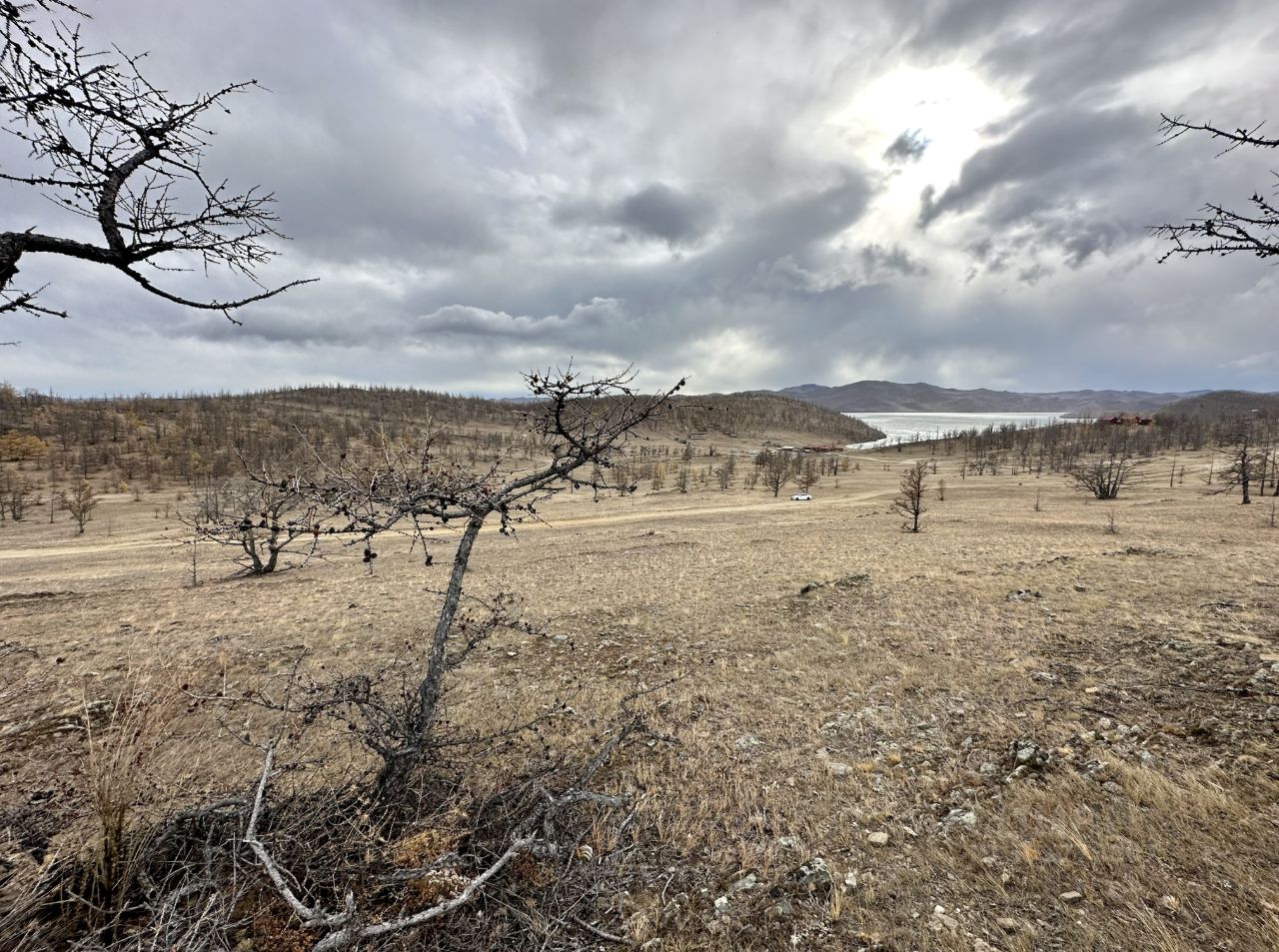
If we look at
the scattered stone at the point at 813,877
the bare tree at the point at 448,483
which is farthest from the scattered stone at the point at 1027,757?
the bare tree at the point at 448,483

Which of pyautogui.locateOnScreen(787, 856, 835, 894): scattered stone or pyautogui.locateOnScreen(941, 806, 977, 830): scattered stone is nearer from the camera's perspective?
pyautogui.locateOnScreen(787, 856, 835, 894): scattered stone

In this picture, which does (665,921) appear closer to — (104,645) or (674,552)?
(104,645)

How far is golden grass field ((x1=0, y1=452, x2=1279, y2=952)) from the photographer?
3.39 m

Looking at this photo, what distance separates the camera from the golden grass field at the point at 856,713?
339cm

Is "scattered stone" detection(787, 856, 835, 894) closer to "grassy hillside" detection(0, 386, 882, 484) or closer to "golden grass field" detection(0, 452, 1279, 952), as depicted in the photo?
"golden grass field" detection(0, 452, 1279, 952)

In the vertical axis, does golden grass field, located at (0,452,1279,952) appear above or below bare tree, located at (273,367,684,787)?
below

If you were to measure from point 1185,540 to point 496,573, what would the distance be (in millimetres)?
23933

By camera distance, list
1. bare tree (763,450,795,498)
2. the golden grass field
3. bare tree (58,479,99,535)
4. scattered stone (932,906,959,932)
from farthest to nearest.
Answer: bare tree (763,450,795,498) → bare tree (58,479,99,535) → the golden grass field → scattered stone (932,906,959,932)

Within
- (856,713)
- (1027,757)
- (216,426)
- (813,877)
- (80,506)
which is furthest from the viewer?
(216,426)

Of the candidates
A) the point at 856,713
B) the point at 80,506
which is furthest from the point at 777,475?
the point at 80,506

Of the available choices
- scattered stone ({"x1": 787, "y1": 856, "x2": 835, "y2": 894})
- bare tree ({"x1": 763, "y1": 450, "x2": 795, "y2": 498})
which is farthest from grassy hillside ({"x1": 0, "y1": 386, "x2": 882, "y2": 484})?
bare tree ({"x1": 763, "y1": 450, "x2": 795, "y2": 498})

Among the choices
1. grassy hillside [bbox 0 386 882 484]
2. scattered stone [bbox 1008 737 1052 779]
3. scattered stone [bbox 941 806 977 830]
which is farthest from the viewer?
grassy hillside [bbox 0 386 882 484]

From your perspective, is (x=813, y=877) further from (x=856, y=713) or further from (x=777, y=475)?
(x=777, y=475)

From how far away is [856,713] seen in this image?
6.52 meters
